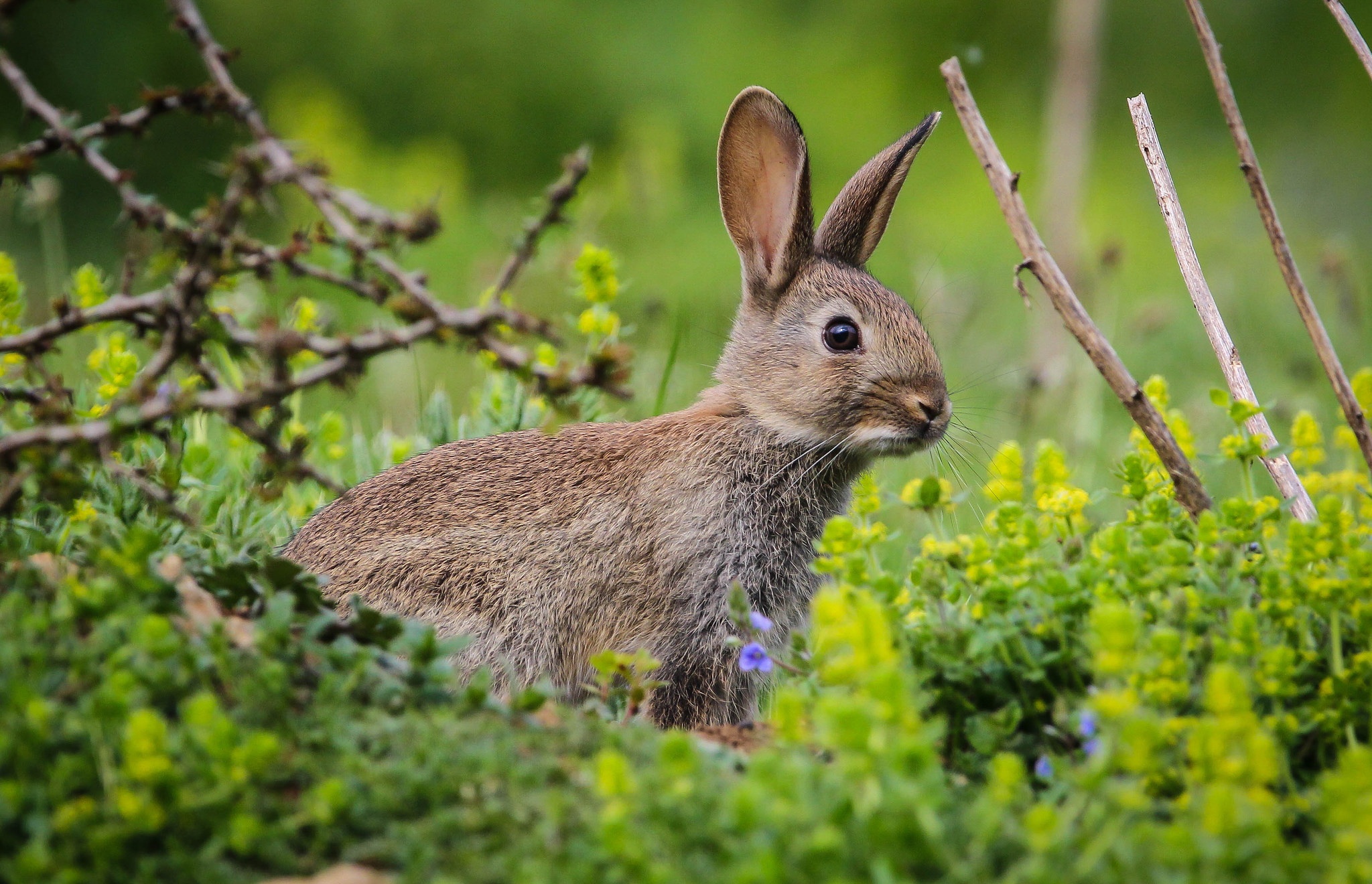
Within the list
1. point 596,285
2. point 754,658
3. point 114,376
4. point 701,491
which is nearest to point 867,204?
point 596,285

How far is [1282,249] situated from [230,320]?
2819 mm

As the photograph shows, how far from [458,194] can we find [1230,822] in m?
10.1

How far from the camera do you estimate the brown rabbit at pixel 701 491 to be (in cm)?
407

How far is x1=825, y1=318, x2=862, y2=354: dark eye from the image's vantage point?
4.51m

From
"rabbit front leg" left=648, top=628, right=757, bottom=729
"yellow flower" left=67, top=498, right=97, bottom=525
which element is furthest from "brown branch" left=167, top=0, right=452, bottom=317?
"rabbit front leg" left=648, top=628, right=757, bottom=729

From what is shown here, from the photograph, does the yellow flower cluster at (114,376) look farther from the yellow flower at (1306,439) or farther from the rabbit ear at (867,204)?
the yellow flower at (1306,439)

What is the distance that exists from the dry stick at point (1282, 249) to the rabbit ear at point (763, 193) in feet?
4.51

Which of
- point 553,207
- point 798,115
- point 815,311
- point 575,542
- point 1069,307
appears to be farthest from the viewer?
point 798,115

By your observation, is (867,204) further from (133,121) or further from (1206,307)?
(133,121)

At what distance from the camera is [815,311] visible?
15.1 feet

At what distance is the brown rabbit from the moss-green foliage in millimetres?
793

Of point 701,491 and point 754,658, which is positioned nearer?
point 754,658

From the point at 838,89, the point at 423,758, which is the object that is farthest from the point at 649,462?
the point at 838,89

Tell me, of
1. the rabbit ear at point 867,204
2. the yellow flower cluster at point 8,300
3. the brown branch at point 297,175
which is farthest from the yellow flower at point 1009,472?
the yellow flower cluster at point 8,300
